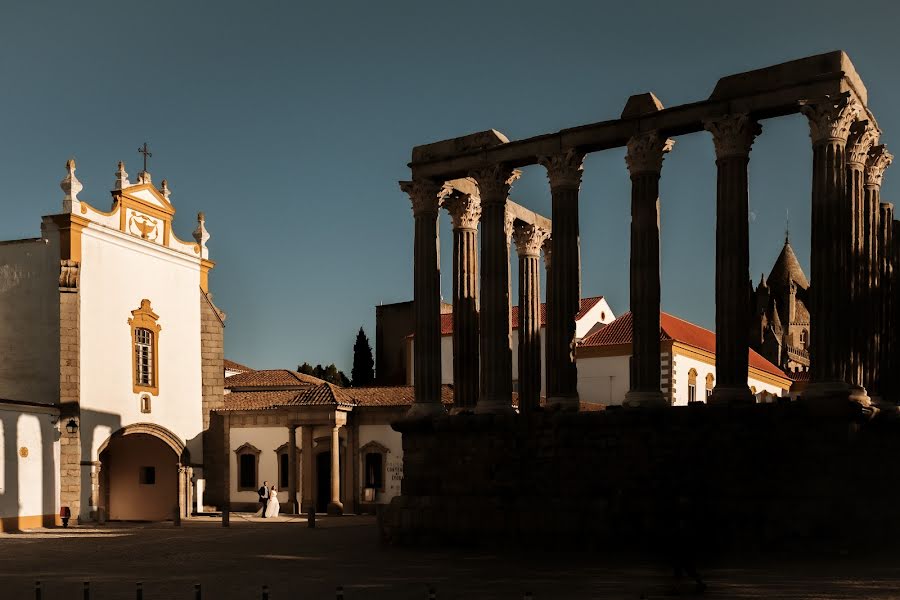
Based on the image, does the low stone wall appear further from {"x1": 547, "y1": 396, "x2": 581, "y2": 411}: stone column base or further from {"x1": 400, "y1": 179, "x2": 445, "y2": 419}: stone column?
{"x1": 400, "y1": 179, "x2": 445, "y2": 419}: stone column

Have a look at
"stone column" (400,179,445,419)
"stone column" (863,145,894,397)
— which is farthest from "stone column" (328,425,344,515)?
"stone column" (863,145,894,397)

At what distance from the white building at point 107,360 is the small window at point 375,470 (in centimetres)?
681

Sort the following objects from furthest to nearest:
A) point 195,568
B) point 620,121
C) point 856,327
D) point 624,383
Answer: point 624,383, point 620,121, point 856,327, point 195,568

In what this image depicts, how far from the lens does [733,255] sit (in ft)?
75.7

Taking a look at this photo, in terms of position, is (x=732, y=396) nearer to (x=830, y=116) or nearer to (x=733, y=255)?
(x=733, y=255)

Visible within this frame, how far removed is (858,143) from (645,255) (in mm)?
5184

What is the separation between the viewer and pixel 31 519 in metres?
33.2

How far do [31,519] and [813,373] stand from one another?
79.3 feet

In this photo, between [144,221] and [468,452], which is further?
[144,221]

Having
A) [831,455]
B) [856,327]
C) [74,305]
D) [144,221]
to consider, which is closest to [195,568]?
[831,455]

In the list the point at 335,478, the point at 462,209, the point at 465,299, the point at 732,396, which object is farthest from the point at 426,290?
the point at 335,478

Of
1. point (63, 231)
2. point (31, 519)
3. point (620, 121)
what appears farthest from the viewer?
point (63, 231)

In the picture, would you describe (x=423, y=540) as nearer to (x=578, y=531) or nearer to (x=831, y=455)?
(x=578, y=531)

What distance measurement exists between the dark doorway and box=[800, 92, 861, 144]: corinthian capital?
2641 centimetres
